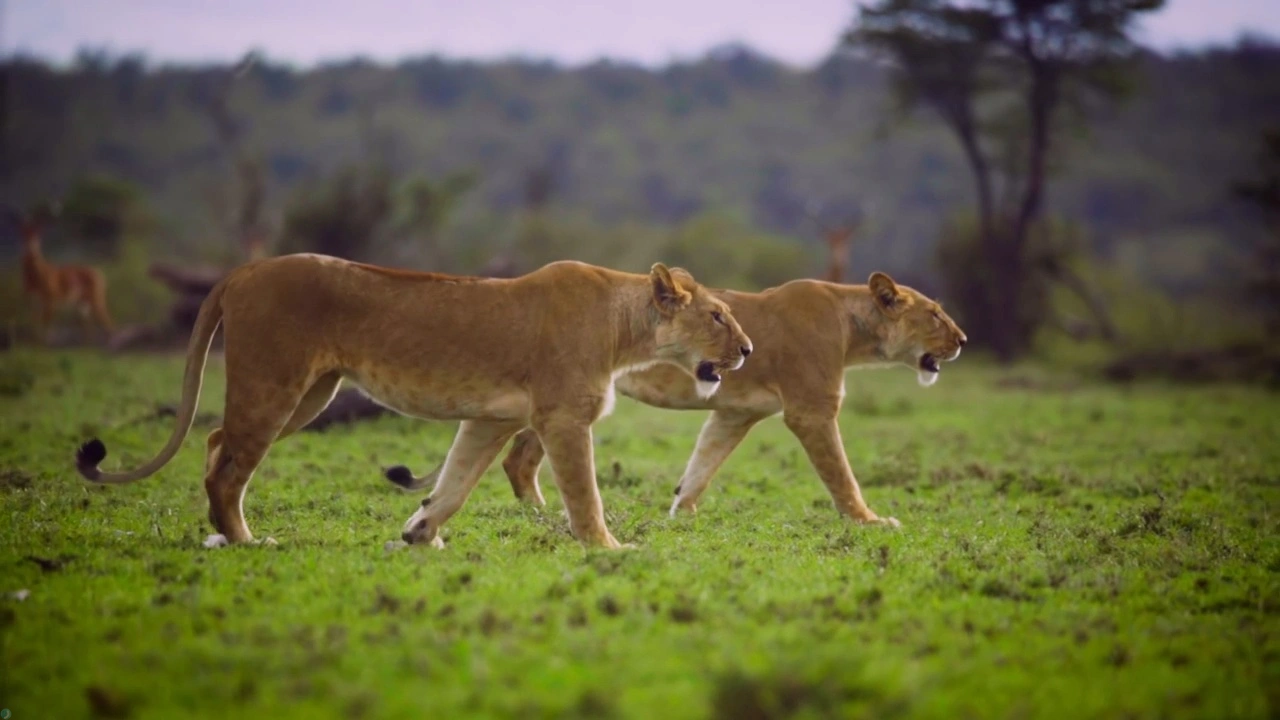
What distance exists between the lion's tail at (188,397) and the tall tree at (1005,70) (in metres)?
21.7

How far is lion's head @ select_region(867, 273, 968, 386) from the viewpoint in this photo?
9289 millimetres

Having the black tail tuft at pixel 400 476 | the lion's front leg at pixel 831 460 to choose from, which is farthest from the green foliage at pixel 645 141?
the black tail tuft at pixel 400 476

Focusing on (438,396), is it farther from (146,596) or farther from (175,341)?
(175,341)

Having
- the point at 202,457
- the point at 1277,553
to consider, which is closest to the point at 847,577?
the point at 1277,553

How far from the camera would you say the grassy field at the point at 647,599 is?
14.9 feet

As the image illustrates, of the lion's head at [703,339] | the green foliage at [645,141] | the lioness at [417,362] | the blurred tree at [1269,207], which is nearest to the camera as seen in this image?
the lioness at [417,362]

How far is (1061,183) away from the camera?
71.2m

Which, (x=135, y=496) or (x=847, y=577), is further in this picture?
(x=135, y=496)

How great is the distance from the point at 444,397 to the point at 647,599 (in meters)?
1.91

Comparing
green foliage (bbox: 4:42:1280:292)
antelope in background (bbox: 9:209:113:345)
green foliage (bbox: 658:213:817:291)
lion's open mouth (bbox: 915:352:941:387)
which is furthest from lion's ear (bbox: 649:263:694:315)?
green foliage (bbox: 4:42:1280:292)

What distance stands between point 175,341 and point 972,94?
1692 cm

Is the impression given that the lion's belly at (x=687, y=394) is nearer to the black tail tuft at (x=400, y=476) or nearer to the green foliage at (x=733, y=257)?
the black tail tuft at (x=400, y=476)

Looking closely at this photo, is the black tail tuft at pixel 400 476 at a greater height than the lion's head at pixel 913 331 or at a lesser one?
lesser

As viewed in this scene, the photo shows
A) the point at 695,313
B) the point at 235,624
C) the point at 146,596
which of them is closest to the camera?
the point at 235,624
